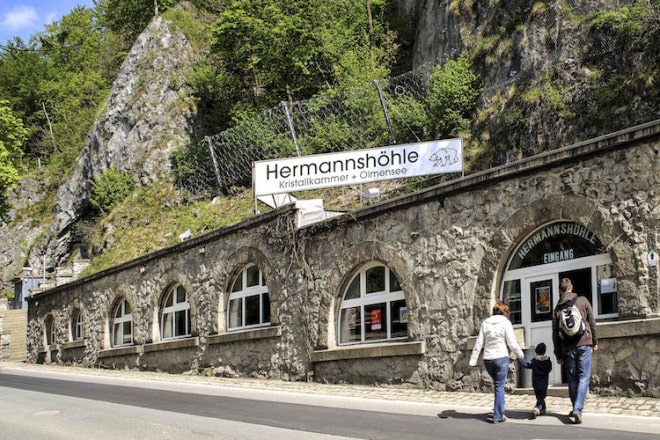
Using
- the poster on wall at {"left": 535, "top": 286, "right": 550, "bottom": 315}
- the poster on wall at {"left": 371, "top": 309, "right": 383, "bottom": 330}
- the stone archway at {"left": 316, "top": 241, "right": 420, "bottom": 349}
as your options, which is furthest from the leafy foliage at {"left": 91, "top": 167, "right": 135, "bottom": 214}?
the poster on wall at {"left": 535, "top": 286, "right": 550, "bottom": 315}

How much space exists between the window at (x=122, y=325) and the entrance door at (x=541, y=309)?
15295 mm

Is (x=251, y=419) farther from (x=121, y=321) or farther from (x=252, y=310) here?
(x=121, y=321)

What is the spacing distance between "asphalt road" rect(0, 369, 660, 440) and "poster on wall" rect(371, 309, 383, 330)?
2.11 m

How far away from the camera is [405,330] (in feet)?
46.3

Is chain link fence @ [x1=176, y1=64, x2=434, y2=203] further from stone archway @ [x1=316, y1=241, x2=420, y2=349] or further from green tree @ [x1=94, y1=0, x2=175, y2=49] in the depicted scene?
green tree @ [x1=94, y1=0, x2=175, y2=49]

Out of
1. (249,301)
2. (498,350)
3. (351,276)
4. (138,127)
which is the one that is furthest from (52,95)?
(498,350)

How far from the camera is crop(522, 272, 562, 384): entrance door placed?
11.7m

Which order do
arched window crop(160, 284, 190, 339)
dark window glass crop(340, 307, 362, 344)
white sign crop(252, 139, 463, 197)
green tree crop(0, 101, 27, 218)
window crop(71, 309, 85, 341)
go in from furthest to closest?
green tree crop(0, 101, 27, 218), window crop(71, 309, 85, 341), arched window crop(160, 284, 190, 339), white sign crop(252, 139, 463, 197), dark window glass crop(340, 307, 362, 344)

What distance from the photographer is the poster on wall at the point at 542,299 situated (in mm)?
11805

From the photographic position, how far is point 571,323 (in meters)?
8.91

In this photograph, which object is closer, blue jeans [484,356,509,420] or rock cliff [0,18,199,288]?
blue jeans [484,356,509,420]

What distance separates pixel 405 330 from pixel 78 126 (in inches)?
1962

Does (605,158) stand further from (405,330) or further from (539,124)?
(539,124)

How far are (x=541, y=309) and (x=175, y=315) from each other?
493 inches
